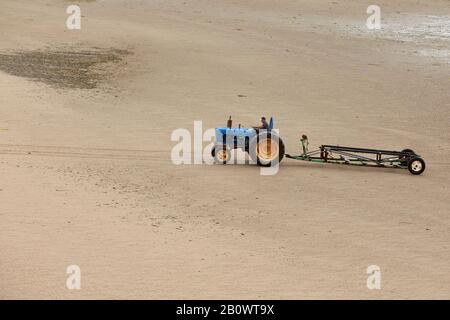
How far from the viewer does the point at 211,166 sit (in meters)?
18.3

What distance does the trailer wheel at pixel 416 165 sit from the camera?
1862 cm

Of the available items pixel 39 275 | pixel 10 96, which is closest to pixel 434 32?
pixel 10 96

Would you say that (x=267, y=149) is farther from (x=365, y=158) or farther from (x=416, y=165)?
(x=416, y=165)

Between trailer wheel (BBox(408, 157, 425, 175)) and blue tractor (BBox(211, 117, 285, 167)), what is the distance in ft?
8.14

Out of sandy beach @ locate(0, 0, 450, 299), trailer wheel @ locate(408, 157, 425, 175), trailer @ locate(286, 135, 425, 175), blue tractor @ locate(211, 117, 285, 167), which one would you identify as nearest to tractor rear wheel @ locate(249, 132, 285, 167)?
blue tractor @ locate(211, 117, 285, 167)

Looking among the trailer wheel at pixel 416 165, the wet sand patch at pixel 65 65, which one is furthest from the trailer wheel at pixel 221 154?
the wet sand patch at pixel 65 65

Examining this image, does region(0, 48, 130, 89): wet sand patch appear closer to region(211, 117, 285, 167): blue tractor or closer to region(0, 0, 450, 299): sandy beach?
region(0, 0, 450, 299): sandy beach

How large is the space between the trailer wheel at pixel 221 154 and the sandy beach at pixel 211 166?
0.68ft

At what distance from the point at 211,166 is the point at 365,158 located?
2.97 metres

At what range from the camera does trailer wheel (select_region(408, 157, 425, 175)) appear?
18.6 meters

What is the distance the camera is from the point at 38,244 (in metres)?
13.6

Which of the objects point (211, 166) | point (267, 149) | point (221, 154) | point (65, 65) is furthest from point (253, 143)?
point (65, 65)
